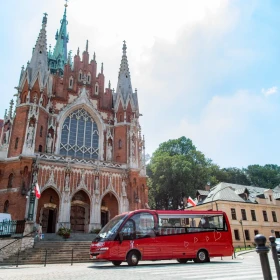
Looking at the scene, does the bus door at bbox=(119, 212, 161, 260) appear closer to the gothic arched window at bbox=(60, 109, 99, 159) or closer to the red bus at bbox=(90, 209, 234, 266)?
the red bus at bbox=(90, 209, 234, 266)

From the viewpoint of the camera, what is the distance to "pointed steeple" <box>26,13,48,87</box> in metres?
29.8

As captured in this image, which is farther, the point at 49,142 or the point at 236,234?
the point at 236,234

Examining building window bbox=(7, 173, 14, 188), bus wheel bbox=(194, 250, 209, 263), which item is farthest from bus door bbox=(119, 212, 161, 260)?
building window bbox=(7, 173, 14, 188)

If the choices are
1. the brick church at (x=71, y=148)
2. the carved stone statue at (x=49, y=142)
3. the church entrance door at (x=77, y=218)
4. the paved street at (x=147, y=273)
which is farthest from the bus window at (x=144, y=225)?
the carved stone statue at (x=49, y=142)

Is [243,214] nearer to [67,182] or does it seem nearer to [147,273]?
[67,182]

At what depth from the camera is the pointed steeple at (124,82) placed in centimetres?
3428

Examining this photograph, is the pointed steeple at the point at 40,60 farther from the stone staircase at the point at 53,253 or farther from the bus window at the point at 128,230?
the bus window at the point at 128,230

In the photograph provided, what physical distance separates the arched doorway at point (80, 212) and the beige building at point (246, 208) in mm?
16803

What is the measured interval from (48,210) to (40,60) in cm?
1672

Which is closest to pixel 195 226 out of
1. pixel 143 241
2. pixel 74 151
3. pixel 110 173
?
pixel 143 241

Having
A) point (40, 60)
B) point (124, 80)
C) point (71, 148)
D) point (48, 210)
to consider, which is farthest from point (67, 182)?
point (124, 80)

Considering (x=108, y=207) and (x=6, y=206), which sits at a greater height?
(x=108, y=207)

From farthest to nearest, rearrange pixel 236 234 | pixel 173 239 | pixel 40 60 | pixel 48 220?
pixel 236 234 → pixel 40 60 → pixel 48 220 → pixel 173 239

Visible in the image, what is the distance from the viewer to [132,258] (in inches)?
494
